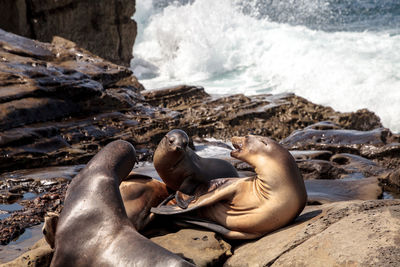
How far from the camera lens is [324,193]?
5.92 meters

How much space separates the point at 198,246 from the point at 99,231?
2.83 ft

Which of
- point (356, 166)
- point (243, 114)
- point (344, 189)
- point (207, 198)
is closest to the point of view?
point (207, 198)

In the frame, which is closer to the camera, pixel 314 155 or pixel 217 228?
pixel 217 228

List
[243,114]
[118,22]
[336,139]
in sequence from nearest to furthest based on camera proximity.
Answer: [336,139] → [243,114] → [118,22]

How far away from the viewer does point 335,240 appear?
333cm

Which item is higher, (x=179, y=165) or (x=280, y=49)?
(x=179, y=165)

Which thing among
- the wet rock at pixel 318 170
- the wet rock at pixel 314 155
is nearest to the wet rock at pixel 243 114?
the wet rock at pixel 314 155

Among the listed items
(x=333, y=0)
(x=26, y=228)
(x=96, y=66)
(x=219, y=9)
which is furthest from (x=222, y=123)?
(x=333, y=0)

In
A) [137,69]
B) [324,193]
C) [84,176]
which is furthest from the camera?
[137,69]

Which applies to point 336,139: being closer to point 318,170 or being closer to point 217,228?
point 318,170

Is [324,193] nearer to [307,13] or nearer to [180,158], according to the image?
[180,158]

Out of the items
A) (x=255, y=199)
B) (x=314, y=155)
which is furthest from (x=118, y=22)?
(x=255, y=199)

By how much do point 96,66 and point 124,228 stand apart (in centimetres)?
777

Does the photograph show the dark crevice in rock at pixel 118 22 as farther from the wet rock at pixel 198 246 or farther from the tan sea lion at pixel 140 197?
the wet rock at pixel 198 246
